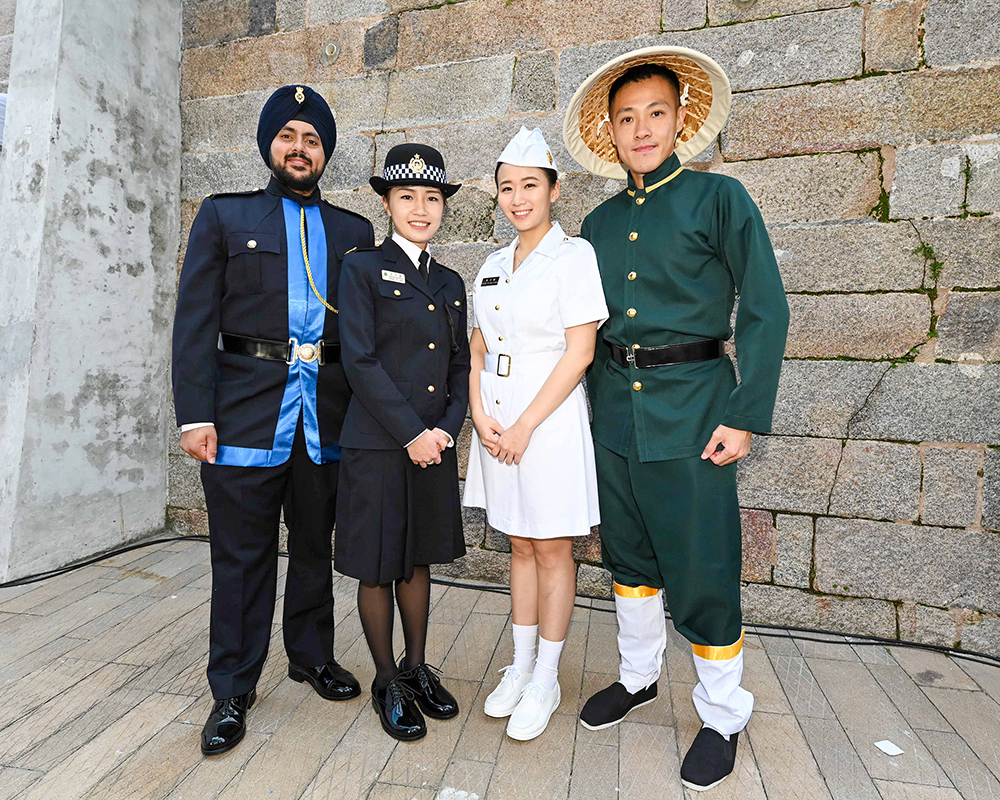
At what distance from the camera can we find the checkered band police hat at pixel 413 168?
1.95m

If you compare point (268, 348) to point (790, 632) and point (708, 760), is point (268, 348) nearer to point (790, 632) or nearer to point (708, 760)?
point (708, 760)

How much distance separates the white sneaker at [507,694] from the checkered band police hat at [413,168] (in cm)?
169

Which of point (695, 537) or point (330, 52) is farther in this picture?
point (330, 52)

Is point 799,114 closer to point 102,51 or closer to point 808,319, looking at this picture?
point 808,319

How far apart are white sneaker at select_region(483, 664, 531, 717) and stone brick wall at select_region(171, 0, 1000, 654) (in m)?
1.06

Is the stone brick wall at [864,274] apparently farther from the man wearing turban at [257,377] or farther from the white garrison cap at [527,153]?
the man wearing turban at [257,377]

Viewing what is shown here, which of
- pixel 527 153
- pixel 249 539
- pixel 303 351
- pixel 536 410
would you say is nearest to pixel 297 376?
pixel 303 351

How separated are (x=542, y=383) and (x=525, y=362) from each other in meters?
0.09

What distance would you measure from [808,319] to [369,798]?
2534mm

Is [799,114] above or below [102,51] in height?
below

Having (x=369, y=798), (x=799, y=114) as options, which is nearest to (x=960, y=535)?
(x=799, y=114)

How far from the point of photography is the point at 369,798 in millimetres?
1652

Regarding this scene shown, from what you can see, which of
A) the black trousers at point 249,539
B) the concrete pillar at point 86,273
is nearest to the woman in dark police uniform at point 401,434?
the black trousers at point 249,539

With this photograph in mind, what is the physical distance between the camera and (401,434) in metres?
1.86
